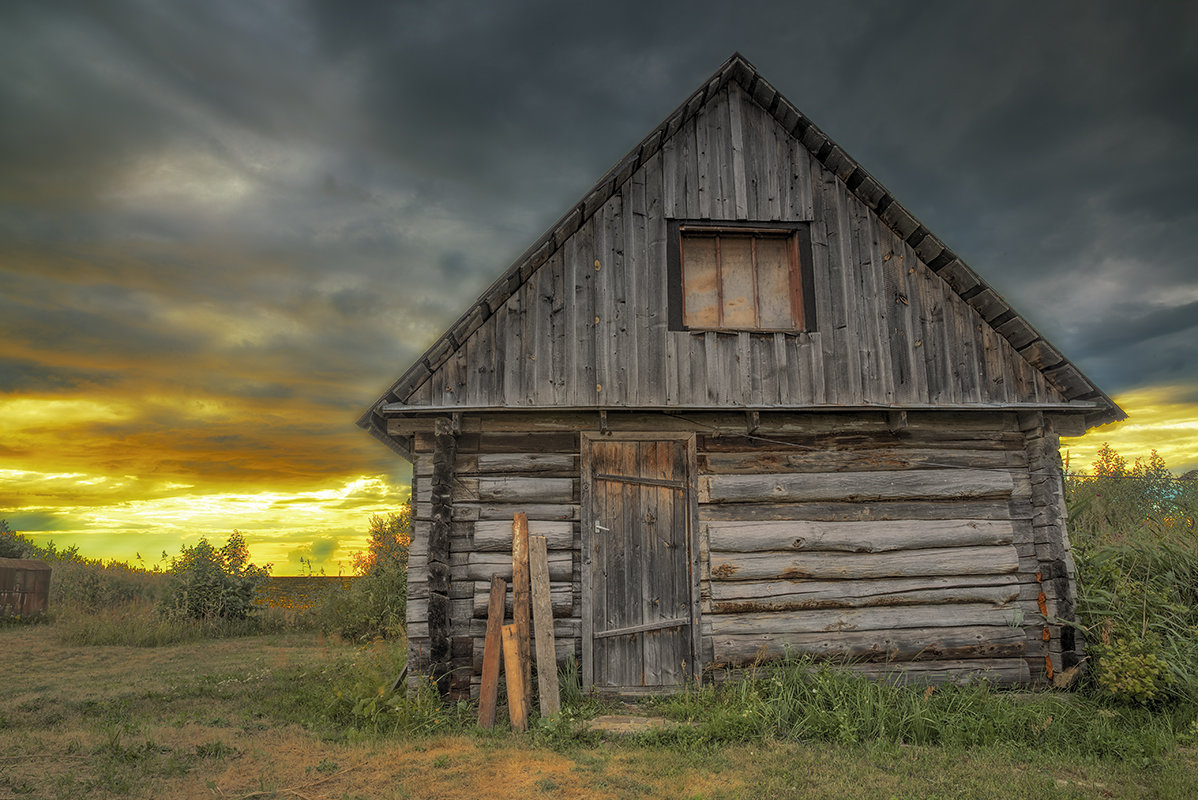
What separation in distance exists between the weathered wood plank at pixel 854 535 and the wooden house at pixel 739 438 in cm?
3

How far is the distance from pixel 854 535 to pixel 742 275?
3.36m

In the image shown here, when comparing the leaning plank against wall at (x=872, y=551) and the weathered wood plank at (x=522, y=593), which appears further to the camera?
the leaning plank against wall at (x=872, y=551)

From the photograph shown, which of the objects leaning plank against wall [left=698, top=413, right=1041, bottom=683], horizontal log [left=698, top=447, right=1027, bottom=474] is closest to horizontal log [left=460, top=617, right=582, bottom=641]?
leaning plank against wall [left=698, top=413, right=1041, bottom=683]

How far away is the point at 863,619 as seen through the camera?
7707 mm

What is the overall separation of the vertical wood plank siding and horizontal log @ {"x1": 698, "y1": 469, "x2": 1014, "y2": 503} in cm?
88

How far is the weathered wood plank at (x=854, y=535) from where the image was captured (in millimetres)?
7719

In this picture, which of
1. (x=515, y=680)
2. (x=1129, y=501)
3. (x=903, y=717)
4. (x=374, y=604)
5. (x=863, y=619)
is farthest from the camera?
(x=1129, y=501)

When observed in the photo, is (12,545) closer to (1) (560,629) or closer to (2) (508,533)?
(2) (508,533)

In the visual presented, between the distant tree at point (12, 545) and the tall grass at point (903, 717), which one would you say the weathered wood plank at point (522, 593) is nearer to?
the tall grass at point (903, 717)

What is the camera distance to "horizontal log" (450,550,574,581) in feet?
24.6

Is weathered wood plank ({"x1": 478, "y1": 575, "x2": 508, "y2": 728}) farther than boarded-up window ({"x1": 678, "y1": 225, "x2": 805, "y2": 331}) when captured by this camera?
No

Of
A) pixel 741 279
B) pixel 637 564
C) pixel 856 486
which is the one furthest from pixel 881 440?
pixel 637 564

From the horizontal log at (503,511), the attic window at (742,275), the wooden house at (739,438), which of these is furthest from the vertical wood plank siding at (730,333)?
the horizontal log at (503,511)

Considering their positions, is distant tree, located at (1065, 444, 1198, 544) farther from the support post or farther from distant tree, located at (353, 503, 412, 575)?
distant tree, located at (353, 503, 412, 575)
